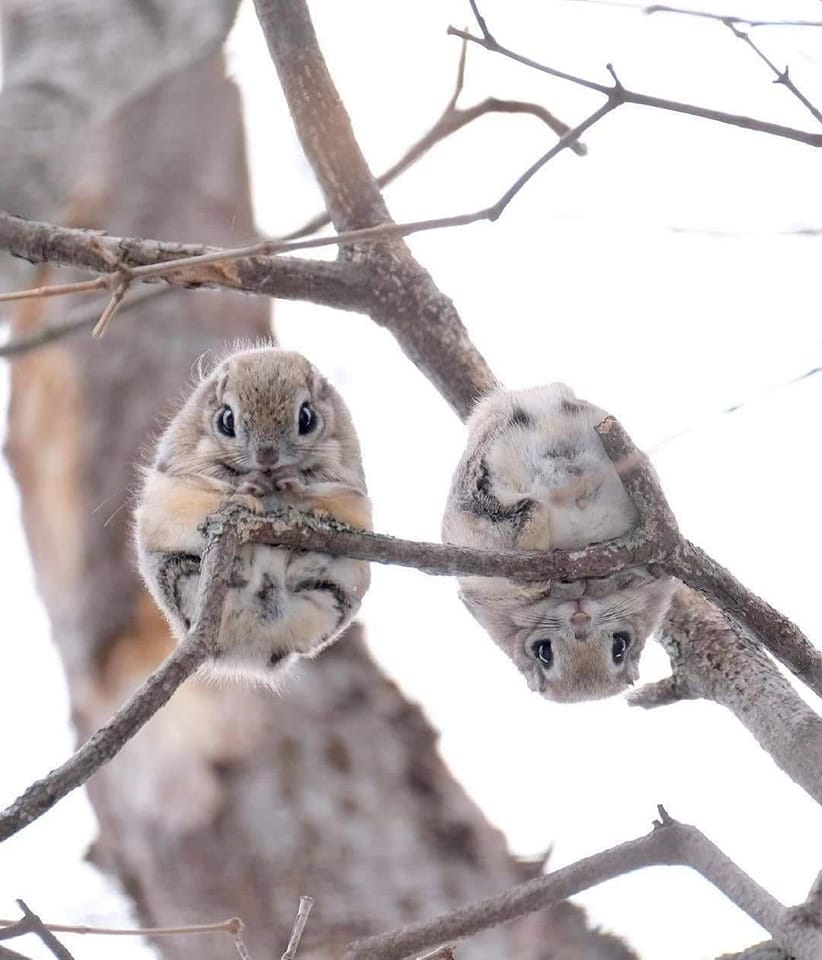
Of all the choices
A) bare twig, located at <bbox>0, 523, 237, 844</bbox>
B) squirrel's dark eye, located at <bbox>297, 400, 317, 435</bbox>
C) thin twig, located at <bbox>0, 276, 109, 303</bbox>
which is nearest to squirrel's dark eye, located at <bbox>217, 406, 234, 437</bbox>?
squirrel's dark eye, located at <bbox>297, 400, 317, 435</bbox>

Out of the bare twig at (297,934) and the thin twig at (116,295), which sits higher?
the thin twig at (116,295)

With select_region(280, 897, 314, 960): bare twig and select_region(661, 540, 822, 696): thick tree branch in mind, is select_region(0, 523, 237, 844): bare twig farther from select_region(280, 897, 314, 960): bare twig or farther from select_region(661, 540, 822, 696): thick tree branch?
select_region(661, 540, 822, 696): thick tree branch

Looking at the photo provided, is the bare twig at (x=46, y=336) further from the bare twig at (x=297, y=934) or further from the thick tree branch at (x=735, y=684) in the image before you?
the bare twig at (x=297, y=934)

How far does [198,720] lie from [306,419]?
242 centimetres

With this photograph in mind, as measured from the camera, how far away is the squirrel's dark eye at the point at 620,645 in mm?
2615

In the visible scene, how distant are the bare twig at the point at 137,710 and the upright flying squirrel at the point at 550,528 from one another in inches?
25.8

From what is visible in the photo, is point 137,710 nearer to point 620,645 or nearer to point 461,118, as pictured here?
point 620,645

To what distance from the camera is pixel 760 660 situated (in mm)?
2785

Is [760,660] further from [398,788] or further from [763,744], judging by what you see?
[398,788]

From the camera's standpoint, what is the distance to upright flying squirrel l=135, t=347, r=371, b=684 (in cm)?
226

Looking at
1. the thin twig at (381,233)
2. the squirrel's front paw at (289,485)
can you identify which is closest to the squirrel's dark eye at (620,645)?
the squirrel's front paw at (289,485)

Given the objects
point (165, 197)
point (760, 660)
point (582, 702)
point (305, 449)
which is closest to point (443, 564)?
point (305, 449)

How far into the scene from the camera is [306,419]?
252 centimetres

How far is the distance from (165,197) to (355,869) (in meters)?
2.92
